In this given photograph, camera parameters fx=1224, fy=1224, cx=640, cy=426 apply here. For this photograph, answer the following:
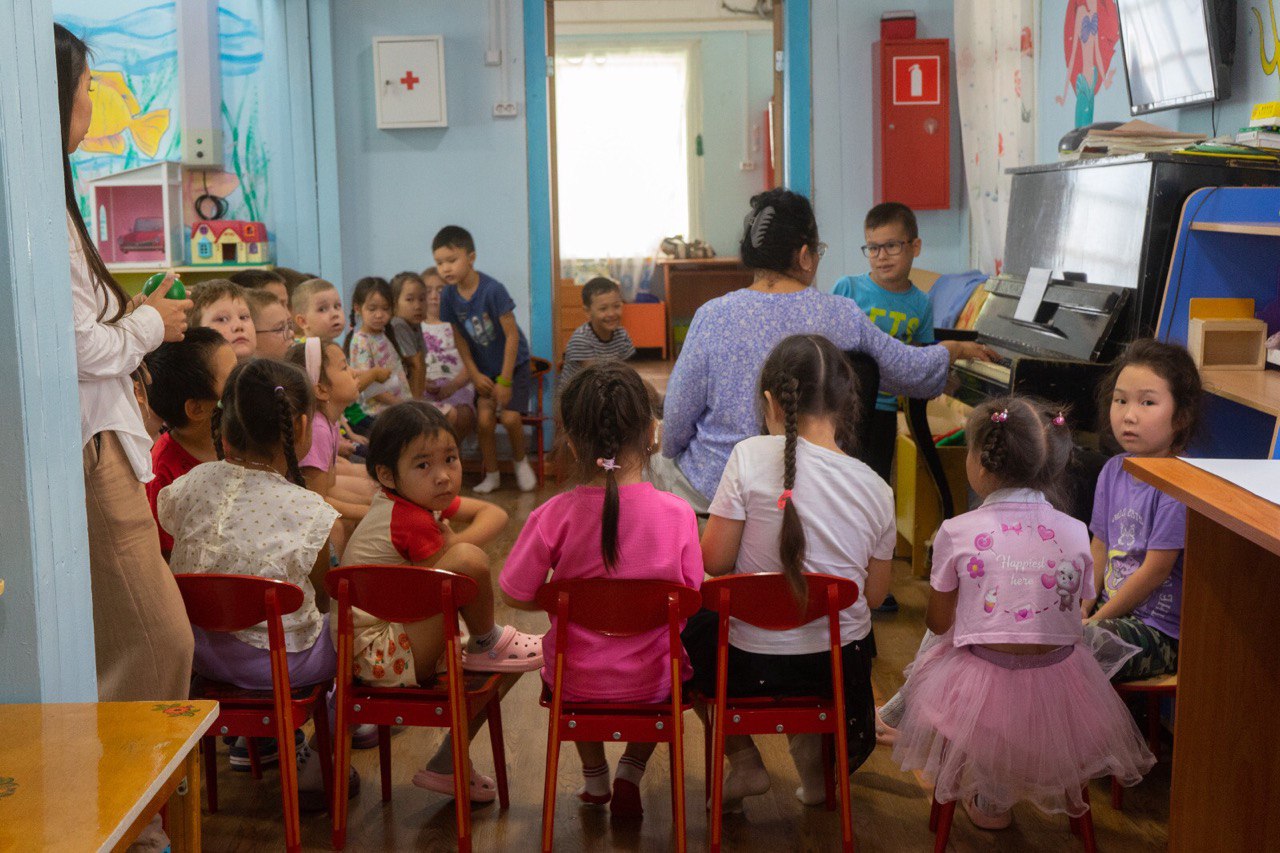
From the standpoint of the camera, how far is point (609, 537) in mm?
2105

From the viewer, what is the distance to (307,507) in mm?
2281

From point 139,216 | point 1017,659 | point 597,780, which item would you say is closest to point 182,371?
point 597,780

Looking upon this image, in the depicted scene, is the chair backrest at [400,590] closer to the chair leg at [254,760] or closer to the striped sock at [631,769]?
the striped sock at [631,769]

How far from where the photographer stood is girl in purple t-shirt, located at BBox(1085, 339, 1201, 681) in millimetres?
2361

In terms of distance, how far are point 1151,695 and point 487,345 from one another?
3.70 m

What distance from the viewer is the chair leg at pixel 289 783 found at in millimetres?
2148

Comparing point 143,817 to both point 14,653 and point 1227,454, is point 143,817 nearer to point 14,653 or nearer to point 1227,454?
point 14,653

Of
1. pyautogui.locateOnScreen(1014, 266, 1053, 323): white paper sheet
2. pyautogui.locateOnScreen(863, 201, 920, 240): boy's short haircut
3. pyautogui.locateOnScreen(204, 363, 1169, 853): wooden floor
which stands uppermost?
pyautogui.locateOnScreen(863, 201, 920, 240): boy's short haircut

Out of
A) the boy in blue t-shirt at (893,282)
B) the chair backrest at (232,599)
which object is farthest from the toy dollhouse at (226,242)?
the chair backrest at (232,599)

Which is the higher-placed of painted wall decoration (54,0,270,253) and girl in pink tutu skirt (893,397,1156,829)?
painted wall decoration (54,0,270,253)

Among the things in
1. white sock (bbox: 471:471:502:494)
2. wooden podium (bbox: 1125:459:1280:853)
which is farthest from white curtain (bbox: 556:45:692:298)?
wooden podium (bbox: 1125:459:1280:853)

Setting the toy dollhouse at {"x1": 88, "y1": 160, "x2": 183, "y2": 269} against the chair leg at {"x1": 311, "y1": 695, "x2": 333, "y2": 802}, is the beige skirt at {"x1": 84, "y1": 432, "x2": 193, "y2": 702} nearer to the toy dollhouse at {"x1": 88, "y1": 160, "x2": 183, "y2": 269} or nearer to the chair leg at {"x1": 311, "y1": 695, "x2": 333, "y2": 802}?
the chair leg at {"x1": 311, "y1": 695, "x2": 333, "y2": 802}

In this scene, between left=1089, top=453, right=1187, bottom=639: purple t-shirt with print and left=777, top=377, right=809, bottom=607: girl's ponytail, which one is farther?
left=1089, top=453, right=1187, bottom=639: purple t-shirt with print

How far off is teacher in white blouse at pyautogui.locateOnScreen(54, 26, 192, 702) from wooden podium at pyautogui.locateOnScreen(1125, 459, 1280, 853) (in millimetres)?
1527
